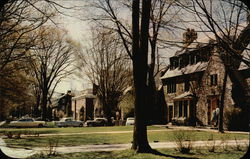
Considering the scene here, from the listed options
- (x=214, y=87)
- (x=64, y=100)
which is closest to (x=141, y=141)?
(x=214, y=87)

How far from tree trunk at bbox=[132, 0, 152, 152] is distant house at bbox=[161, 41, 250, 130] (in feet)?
34.6

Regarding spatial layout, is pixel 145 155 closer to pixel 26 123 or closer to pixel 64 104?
pixel 26 123

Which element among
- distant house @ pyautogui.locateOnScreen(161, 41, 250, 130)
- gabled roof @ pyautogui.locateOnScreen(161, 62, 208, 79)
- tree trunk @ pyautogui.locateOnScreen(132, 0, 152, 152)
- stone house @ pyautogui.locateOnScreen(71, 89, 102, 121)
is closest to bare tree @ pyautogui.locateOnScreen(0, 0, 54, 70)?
tree trunk @ pyautogui.locateOnScreen(132, 0, 152, 152)

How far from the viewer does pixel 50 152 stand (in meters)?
10.3

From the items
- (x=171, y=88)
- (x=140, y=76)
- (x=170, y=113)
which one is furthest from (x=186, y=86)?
(x=140, y=76)

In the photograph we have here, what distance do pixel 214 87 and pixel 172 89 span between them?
8.05 meters

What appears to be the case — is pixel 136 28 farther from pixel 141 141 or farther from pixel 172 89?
pixel 172 89

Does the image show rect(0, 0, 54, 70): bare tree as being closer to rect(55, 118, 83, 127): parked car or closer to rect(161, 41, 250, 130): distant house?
rect(161, 41, 250, 130): distant house

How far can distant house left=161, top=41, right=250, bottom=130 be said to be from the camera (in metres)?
23.1

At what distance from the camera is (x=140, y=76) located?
11.2 m

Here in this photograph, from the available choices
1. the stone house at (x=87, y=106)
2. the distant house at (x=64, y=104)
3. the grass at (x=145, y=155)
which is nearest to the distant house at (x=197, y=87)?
the grass at (x=145, y=155)

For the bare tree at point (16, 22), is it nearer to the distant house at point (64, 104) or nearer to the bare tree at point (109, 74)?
the bare tree at point (109, 74)

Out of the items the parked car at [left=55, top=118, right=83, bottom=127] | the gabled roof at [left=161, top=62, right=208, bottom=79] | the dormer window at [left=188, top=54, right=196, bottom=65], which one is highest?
the dormer window at [left=188, top=54, right=196, bottom=65]

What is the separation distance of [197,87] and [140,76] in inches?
726
